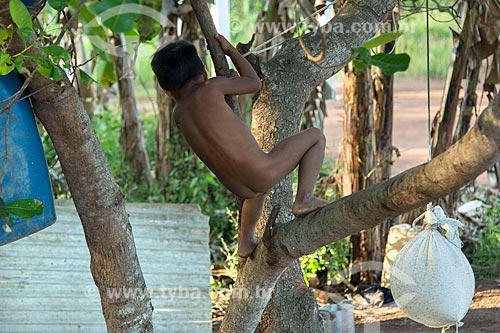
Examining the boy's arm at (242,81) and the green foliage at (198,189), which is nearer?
the boy's arm at (242,81)

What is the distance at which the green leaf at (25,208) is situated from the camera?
2.22 metres

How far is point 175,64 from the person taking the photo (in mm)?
2914

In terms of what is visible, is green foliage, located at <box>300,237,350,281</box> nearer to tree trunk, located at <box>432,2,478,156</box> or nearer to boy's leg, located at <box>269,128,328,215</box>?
tree trunk, located at <box>432,2,478,156</box>

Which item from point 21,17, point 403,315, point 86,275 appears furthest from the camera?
point 403,315

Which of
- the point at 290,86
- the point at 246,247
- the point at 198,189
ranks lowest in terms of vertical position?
the point at 246,247

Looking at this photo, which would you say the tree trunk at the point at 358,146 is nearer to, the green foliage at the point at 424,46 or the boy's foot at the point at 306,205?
the boy's foot at the point at 306,205

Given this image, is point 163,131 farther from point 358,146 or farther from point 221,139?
point 221,139

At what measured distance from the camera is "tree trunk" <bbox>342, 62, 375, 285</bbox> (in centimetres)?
527

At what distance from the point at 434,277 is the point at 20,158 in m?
1.53

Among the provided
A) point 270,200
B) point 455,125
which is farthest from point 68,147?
point 455,125

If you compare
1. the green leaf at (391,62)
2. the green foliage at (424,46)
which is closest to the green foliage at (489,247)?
the green leaf at (391,62)

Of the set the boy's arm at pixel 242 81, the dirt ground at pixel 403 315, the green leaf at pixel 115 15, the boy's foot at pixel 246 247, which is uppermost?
the green leaf at pixel 115 15

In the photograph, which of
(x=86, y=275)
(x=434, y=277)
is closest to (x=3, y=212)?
(x=434, y=277)

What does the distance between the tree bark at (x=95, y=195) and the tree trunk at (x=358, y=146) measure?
2890mm
